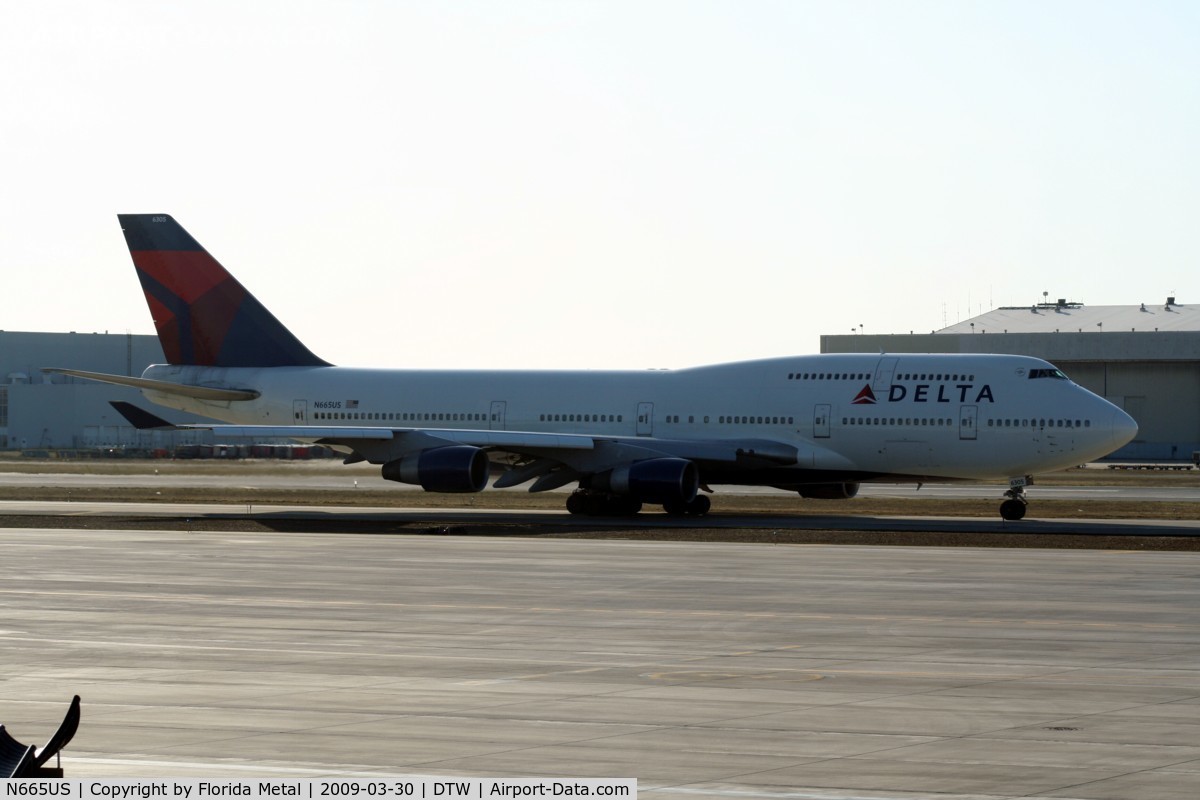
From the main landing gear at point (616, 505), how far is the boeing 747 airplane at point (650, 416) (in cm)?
5

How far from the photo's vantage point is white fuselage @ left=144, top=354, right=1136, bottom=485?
1665 inches

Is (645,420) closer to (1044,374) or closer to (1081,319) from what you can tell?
(1044,374)

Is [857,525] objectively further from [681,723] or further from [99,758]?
[99,758]

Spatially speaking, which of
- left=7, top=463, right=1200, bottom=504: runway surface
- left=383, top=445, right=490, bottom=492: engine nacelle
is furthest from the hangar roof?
left=383, top=445, right=490, bottom=492: engine nacelle

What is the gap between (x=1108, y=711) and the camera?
14469 millimetres

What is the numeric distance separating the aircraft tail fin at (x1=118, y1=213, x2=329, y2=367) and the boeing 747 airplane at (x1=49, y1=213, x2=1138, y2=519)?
64 mm

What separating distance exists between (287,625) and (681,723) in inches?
328

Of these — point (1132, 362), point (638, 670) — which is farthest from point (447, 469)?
point (1132, 362)

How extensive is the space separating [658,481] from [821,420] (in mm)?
4879

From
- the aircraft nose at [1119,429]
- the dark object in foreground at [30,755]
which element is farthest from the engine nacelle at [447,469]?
the dark object in foreground at [30,755]

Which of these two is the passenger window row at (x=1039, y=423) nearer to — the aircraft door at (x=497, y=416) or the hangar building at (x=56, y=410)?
the aircraft door at (x=497, y=416)

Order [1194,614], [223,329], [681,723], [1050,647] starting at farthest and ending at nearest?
[223,329]
[1194,614]
[1050,647]
[681,723]

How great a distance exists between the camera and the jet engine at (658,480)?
4272 cm

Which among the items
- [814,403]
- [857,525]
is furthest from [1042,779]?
[814,403]
